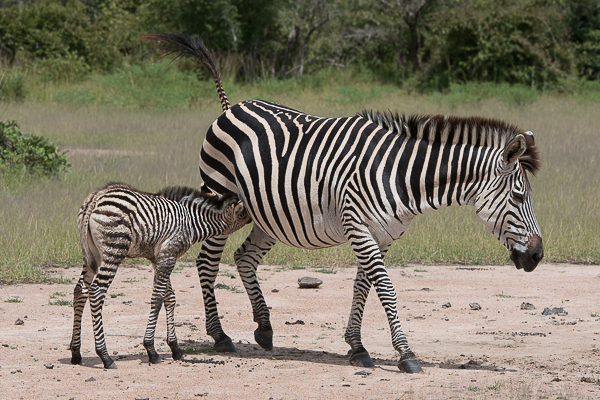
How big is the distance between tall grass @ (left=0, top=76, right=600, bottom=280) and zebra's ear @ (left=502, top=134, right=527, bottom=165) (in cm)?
405

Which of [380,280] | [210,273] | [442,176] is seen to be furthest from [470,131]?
[210,273]

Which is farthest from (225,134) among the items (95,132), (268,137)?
(95,132)

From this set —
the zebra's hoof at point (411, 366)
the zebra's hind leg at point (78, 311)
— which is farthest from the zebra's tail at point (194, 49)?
the zebra's hoof at point (411, 366)

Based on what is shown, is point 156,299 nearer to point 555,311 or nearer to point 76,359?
point 76,359

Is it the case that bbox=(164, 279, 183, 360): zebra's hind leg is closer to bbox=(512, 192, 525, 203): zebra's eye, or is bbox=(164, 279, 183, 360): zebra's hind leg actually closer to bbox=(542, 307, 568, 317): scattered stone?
bbox=(512, 192, 525, 203): zebra's eye

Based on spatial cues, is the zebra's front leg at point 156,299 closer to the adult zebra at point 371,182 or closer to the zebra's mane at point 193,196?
the zebra's mane at point 193,196

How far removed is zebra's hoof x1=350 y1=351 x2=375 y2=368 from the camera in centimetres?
545

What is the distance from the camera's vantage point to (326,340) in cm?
630

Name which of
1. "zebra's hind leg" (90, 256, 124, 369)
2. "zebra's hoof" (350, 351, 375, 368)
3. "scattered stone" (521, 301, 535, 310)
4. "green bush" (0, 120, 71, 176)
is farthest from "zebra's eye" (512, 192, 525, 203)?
"green bush" (0, 120, 71, 176)

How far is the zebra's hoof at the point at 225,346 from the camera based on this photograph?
234 inches

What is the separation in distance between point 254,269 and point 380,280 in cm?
142

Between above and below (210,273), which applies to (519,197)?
above

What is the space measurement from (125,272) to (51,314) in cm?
184

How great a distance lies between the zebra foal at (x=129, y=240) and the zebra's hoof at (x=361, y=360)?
1226 mm
